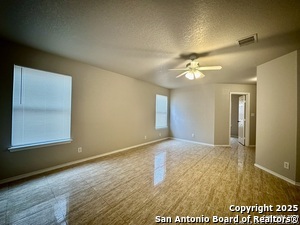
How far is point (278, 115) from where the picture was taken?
269cm

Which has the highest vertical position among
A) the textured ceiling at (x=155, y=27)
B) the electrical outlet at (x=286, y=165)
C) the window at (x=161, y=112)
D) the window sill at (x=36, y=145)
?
the textured ceiling at (x=155, y=27)

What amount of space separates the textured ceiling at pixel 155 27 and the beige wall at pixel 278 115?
0.32m

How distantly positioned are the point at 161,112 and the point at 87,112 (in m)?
3.51

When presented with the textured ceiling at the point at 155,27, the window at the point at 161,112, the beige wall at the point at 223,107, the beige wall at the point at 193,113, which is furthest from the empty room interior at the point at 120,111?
the window at the point at 161,112

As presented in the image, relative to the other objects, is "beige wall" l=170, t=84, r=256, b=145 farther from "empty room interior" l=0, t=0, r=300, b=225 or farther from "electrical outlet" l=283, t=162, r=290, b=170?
"electrical outlet" l=283, t=162, r=290, b=170

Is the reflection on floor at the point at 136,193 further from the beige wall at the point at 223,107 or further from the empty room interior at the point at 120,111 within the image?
the beige wall at the point at 223,107

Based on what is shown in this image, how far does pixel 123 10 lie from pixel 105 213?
8.09 ft

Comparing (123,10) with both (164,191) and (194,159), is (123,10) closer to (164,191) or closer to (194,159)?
(164,191)

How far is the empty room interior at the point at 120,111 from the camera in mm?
1591

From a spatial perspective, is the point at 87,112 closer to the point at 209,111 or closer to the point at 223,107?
the point at 209,111

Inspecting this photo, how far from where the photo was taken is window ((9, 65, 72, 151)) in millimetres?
2432

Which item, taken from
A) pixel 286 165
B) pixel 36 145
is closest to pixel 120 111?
pixel 36 145

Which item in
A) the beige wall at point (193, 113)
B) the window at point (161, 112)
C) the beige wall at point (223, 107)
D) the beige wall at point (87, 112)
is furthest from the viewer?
the window at point (161, 112)

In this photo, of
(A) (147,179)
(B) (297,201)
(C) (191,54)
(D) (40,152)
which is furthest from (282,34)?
(D) (40,152)
